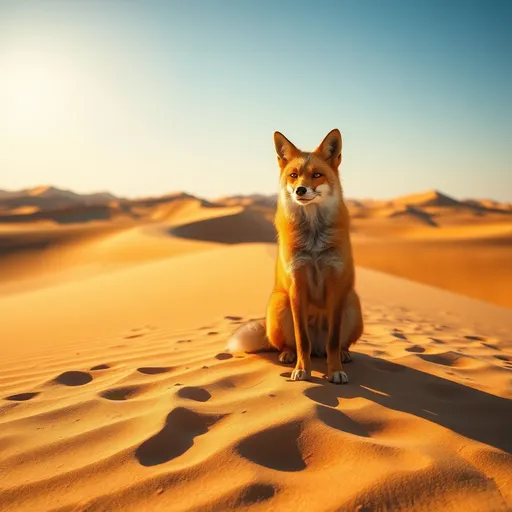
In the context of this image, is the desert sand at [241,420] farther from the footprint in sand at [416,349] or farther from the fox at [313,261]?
the fox at [313,261]

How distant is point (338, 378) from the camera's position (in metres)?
2.78

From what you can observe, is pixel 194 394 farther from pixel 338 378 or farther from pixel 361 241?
pixel 361 241

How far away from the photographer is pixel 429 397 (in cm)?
257

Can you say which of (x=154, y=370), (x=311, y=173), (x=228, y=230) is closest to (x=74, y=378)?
(x=154, y=370)

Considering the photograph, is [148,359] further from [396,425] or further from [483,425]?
[483,425]

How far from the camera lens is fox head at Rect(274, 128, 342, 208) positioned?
9.43ft

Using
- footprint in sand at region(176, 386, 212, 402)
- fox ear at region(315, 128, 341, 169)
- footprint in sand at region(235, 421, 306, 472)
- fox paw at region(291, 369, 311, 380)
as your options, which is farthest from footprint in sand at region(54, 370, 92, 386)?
fox ear at region(315, 128, 341, 169)

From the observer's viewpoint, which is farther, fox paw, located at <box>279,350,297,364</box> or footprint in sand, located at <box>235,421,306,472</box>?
fox paw, located at <box>279,350,297,364</box>

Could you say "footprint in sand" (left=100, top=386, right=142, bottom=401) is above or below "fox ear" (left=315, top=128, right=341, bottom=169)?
below

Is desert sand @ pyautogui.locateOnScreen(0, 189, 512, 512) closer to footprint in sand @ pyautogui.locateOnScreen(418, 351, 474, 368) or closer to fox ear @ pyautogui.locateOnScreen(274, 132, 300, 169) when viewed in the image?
footprint in sand @ pyautogui.locateOnScreen(418, 351, 474, 368)

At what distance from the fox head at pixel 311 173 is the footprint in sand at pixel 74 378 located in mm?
2081

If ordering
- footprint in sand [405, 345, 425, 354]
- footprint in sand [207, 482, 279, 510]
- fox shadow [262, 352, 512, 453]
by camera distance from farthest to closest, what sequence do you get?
footprint in sand [405, 345, 425, 354] < fox shadow [262, 352, 512, 453] < footprint in sand [207, 482, 279, 510]

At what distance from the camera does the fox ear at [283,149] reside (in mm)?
3186

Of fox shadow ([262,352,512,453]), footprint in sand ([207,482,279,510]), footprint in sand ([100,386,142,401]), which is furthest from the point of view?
footprint in sand ([100,386,142,401])
